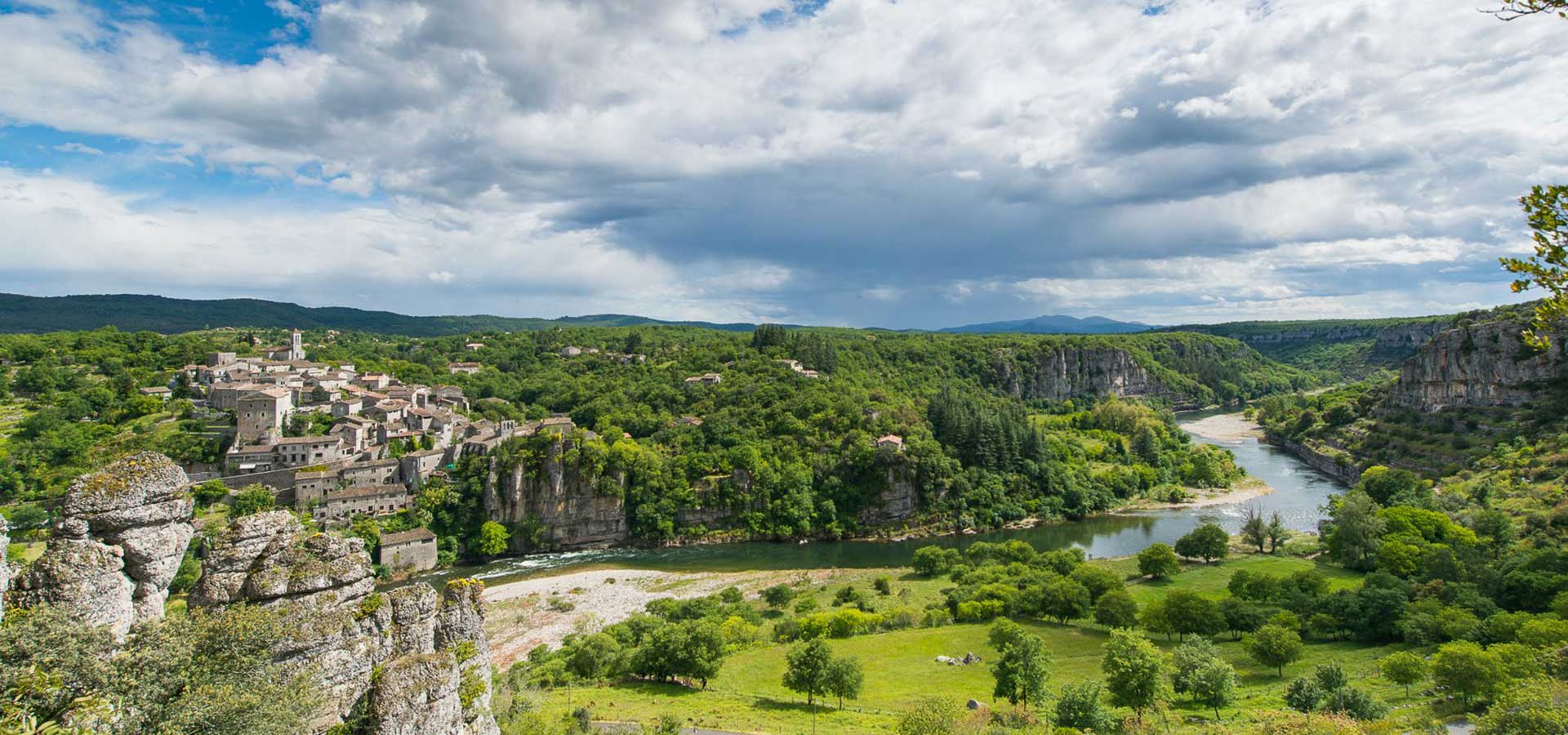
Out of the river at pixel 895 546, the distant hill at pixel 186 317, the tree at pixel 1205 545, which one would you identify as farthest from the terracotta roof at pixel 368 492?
the distant hill at pixel 186 317

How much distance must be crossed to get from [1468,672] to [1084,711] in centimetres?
1108

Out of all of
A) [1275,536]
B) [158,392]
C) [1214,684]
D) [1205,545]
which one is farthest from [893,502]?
[158,392]

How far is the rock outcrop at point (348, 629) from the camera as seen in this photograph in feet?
30.6

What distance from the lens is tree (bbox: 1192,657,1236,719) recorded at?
23078mm

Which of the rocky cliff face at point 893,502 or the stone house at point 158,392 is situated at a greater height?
the stone house at point 158,392

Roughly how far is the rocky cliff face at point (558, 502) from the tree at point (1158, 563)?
40.1m

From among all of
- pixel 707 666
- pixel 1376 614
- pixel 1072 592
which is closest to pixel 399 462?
pixel 707 666

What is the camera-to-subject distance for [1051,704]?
24.4 metres

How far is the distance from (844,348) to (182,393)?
3198 inches

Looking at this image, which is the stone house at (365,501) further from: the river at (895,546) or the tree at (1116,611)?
the tree at (1116,611)


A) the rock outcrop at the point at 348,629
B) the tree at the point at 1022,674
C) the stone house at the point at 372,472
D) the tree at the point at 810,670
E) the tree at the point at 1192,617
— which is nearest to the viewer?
the rock outcrop at the point at 348,629

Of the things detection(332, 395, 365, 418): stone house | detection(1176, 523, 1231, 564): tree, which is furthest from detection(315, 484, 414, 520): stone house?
detection(1176, 523, 1231, 564): tree

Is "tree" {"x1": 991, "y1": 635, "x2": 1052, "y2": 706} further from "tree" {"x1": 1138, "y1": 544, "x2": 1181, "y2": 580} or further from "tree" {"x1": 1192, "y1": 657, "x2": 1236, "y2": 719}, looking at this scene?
"tree" {"x1": 1138, "y1": 544, "x2": 1181, "y2": 580}

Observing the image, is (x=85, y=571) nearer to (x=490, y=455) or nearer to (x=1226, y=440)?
(x=490, y=455)
